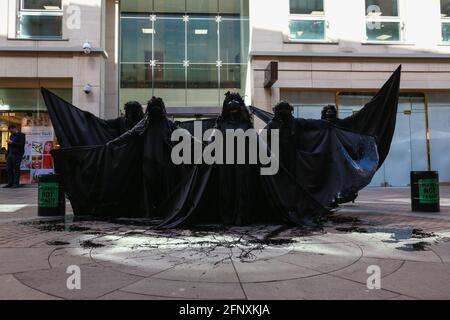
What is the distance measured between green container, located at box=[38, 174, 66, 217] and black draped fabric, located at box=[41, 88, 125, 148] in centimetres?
71

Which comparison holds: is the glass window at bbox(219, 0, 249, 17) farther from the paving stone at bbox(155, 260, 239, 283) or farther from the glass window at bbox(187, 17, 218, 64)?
the paving stone at bbox(155, 260, 239, 283)

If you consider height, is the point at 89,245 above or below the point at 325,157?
below

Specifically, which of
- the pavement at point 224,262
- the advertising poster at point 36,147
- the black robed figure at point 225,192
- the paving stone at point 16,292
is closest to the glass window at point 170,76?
the advertising poster at point 36,147

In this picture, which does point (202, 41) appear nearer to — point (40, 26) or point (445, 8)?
point (40, 26)

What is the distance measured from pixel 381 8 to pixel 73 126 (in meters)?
14.4

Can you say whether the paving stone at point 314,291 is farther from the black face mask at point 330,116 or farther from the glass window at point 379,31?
the glass window at point 379,31

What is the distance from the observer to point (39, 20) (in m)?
16.5

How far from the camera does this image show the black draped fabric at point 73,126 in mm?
7951

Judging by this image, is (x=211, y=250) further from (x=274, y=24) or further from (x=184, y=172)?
(x=274, y=24)

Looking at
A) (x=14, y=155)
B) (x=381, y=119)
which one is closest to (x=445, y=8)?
(x=381, y=119)

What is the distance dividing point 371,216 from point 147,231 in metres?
4.20

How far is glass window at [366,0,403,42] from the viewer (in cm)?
1728

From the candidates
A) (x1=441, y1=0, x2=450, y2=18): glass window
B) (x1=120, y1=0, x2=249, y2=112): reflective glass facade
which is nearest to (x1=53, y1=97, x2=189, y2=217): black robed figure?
(x1=120, y1=0, x2=249, y2=112): reflective glass facade
